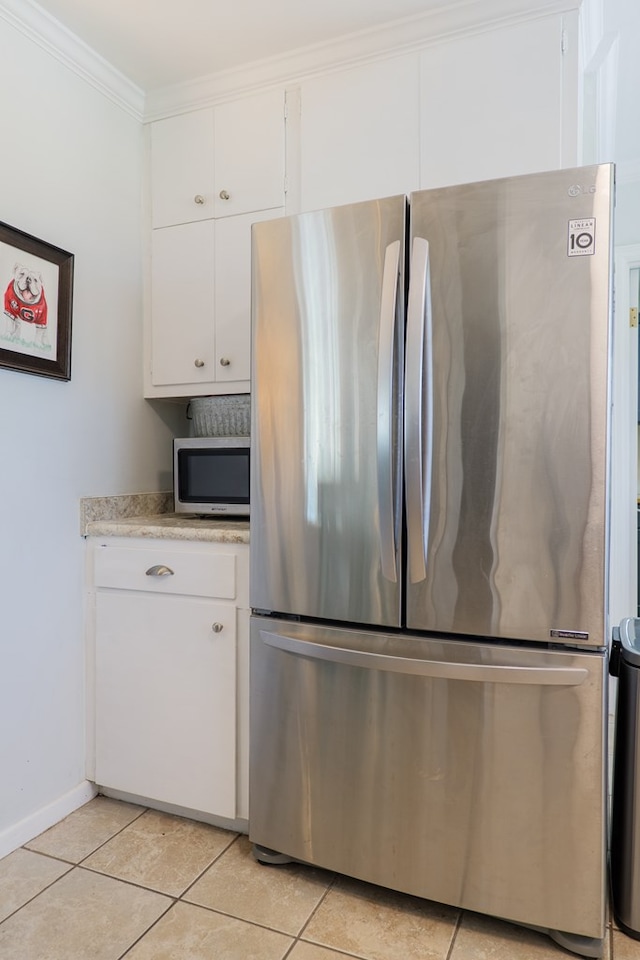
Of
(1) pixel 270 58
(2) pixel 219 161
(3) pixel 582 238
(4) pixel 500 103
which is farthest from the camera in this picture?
(2) pixel 219 161

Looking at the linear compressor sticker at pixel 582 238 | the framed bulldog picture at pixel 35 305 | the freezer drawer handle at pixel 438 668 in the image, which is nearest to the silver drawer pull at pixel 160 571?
the freezer drawer handle at pixel 438 668

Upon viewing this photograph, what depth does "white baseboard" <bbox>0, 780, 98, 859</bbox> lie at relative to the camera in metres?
1.75

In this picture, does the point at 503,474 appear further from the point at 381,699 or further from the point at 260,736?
the point at 260,736

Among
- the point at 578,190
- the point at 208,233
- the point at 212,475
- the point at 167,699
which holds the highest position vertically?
the point at 208,233

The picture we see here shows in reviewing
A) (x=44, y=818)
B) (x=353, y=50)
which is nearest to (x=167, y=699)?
(x=44, y=818)

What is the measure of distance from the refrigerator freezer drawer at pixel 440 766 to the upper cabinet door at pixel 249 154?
147cm

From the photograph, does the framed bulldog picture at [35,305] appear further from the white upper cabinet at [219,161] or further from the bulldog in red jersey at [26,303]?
the white upper cabinet at [219,161]

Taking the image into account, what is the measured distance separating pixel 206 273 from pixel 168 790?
69.2 inches

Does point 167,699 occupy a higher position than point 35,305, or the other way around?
point 35,305

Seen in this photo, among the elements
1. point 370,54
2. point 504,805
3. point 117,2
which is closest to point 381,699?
point 504,805

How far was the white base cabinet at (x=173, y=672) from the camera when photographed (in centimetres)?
178

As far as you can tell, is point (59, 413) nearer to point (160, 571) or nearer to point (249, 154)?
point (160, 571)

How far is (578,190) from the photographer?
1291 mm

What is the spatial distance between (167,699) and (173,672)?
90mm
